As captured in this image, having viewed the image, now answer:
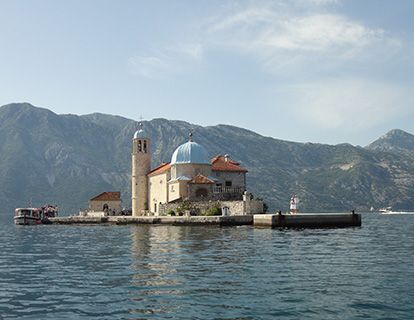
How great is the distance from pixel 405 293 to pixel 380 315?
13.1ft

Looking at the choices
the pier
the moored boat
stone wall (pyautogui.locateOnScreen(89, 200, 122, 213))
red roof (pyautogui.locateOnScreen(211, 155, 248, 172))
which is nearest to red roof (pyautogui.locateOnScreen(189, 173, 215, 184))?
red roof (pyautogui.locateOnScreen(211, 155, 248, 172))

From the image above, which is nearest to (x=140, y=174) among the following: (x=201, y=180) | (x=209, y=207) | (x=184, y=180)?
(x=184, y=180)

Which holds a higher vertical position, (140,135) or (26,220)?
(140,135)

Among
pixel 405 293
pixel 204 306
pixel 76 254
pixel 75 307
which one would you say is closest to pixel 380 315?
pixel 405 293

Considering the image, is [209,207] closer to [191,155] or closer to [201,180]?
[201,180]

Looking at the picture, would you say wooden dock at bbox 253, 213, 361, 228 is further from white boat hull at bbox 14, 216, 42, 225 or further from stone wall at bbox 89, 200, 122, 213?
white boat hull at bbox 14, 216, 42, 225

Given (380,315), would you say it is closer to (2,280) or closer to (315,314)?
(315,314)

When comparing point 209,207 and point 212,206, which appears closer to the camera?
point 212,206

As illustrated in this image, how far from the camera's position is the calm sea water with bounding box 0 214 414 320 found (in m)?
19.2

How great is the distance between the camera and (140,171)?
10281 cm

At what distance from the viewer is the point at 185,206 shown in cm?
8300

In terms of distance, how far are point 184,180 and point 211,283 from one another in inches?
2556

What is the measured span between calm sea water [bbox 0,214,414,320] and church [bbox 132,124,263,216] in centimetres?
4205

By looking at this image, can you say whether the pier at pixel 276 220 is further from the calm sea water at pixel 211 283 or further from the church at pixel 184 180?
the calm sea water at pixel 211 283
